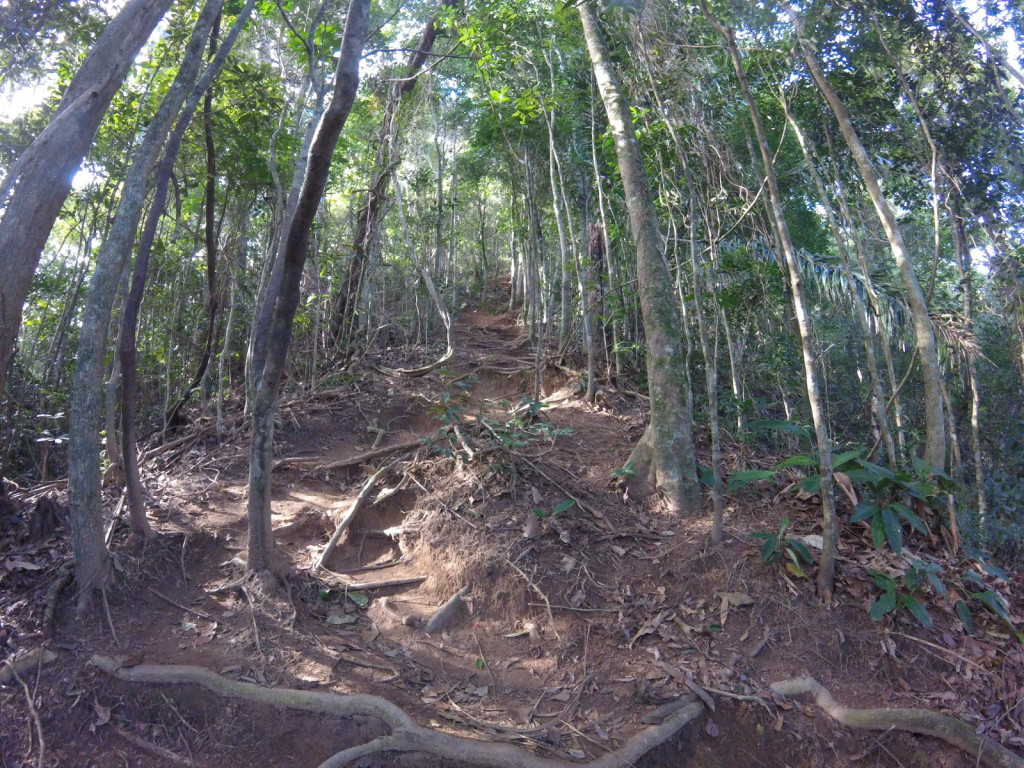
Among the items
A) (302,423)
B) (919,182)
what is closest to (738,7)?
(919,182)

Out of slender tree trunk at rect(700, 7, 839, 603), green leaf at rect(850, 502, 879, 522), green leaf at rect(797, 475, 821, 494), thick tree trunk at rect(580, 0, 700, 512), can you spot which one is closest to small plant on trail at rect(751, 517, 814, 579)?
slender tree trunk at rect(700, 7, 839, 603)

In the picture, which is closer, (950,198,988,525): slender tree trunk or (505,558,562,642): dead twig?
(505,558,562,642): dead twig

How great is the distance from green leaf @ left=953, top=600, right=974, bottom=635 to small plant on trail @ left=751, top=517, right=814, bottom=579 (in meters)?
0.97

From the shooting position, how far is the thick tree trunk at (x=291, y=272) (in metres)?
4.23

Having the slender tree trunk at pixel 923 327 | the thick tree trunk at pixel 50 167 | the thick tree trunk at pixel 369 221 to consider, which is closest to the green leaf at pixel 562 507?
the slender tree trunk at pixel 923 327

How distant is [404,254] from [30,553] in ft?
35.0

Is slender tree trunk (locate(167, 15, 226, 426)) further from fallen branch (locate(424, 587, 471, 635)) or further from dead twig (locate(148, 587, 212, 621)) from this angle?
fallen branch (locate(424, 587, 471, 635))

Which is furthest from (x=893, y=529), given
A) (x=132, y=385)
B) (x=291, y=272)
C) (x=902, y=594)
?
(x=132, y=385)

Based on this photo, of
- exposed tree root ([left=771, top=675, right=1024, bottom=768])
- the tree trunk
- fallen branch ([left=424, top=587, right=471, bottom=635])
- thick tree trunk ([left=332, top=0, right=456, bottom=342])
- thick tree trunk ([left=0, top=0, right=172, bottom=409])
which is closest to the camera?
thick tree trunk ([left=0, top=0, right=172, bottom=409])

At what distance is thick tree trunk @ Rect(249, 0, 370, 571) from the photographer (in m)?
4.23

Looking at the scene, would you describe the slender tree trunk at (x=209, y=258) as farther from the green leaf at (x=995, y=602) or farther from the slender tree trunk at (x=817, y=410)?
the green leaf at (x=995, y=602)

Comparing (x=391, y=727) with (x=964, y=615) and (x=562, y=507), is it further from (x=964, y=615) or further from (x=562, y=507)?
(x=964, y=615)

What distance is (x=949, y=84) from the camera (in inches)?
315

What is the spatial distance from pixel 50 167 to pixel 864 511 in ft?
19.3
